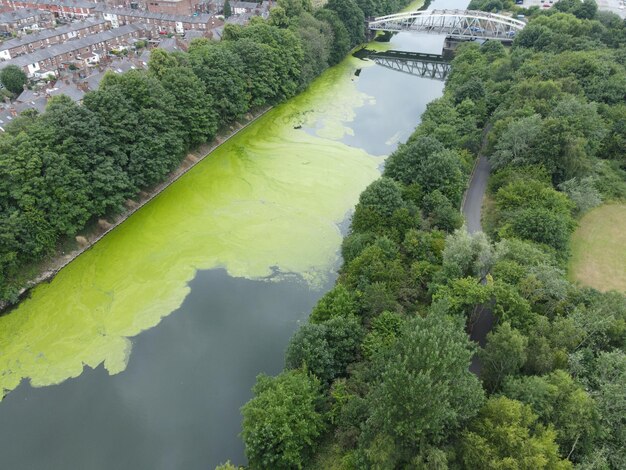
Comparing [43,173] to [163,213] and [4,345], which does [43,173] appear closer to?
[163,213]

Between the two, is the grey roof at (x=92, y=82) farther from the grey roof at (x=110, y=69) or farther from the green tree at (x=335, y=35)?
the green tree at (x=335, y=35)

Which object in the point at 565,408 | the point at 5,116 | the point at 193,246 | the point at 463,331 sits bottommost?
the point at 193,246

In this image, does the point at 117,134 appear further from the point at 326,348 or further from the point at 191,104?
the point at 326,348

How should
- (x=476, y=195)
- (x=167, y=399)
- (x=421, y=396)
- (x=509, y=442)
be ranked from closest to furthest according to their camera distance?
(x=421, y=396)
(x=509, y=442)
(x=167, y=399)
(x=476, y=195)

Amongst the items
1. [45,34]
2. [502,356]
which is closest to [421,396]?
[502,356]

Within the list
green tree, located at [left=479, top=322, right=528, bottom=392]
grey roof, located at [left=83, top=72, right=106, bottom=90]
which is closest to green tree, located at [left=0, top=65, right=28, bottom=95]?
grey roof, located at [left=83, top=72, right=106, bottom=90]

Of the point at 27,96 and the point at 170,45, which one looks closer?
the point at 27,96

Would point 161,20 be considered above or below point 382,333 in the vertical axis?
above
